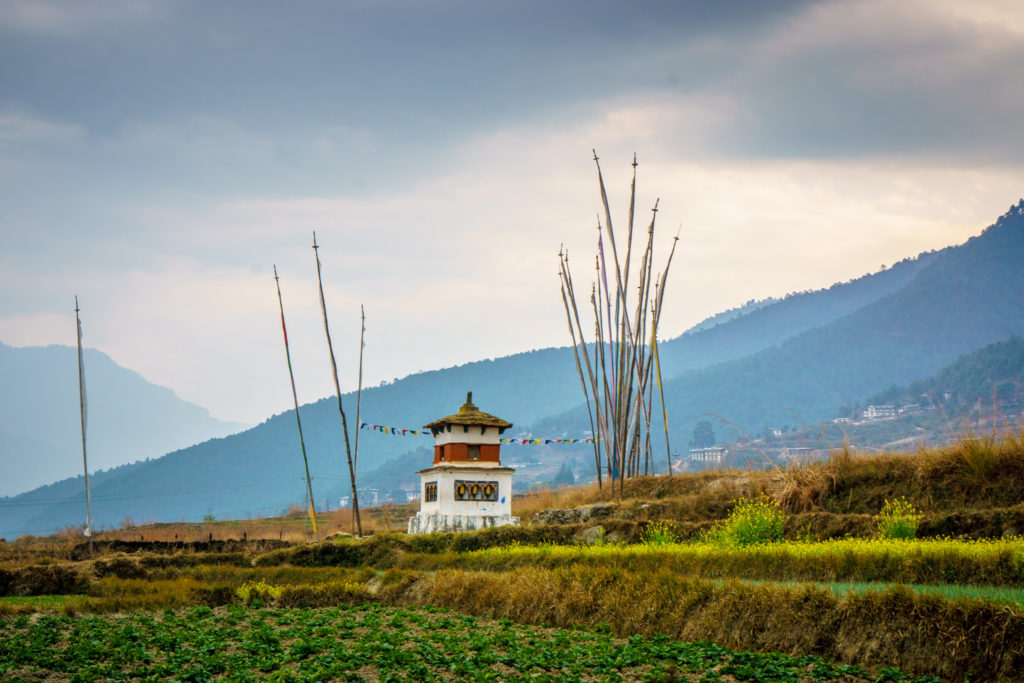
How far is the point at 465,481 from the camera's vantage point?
3747 centimetres

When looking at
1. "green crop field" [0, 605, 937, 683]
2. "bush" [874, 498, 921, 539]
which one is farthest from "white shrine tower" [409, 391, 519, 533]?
"green crop field" [0, 605, 937, 683]

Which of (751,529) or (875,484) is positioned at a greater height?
(875,484)

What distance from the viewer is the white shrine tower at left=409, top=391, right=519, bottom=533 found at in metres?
37.1

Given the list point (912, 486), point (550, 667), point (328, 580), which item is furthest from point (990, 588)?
point (328, 580)

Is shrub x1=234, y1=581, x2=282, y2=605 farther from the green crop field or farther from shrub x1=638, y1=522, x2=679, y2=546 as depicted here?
shrub x1=638, y1=522, x2=679, y2=546

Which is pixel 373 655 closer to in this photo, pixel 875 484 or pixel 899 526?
pixel 899 526

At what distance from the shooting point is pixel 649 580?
17094 millimetres

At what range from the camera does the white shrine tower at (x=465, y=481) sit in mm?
37094

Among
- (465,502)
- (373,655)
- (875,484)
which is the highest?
(465,502)

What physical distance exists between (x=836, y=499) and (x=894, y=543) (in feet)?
25.3

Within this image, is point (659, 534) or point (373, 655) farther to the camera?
point (659, 534)

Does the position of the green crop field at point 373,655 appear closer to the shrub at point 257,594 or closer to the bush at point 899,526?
the shrub at point 257,594

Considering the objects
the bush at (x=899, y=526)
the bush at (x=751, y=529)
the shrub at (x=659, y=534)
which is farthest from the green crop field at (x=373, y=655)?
the bush at (x=899, y=526)

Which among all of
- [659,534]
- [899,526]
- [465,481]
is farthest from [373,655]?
[465,481]
